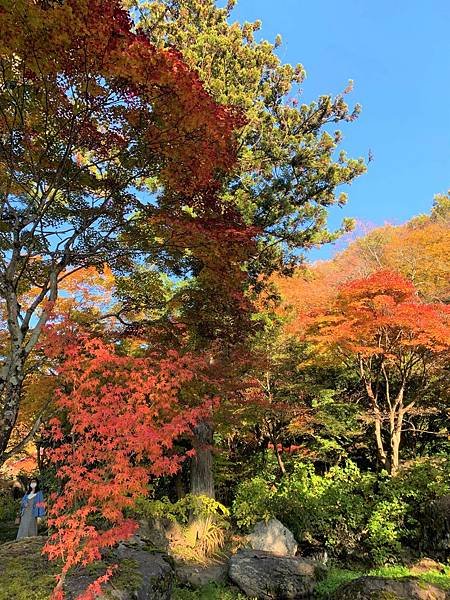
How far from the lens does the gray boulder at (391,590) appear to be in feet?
17.9

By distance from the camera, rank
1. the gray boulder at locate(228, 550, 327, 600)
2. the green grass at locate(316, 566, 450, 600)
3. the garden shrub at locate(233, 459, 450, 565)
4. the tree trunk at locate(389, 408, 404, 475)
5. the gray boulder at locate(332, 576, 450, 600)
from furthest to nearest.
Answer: the tree trunk at locate(389, 408, 404, 475) → the garden shrub at locate(233, 459, 450, 565) → the gray boulder at locate(228, 550, 327, 600) → the green grass at locate(316, 566, 450, 600) → the gray boulder at locate(332, 576, 450, 600)

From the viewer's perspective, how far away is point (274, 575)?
7598 mm

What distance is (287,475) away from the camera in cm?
1151

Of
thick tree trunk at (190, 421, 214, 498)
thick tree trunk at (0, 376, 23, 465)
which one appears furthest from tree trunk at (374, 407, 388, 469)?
thick tree trunk at (0, 376, 23, 465)

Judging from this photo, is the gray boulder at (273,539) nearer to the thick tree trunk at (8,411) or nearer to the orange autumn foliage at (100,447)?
the orange autumn foliage at (100,447)

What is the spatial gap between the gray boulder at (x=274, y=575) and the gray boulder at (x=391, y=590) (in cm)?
183

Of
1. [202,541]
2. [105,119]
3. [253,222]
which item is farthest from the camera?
[253,222]

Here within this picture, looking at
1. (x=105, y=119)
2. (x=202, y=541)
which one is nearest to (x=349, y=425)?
(x=202, y=541)

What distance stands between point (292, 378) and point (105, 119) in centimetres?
944

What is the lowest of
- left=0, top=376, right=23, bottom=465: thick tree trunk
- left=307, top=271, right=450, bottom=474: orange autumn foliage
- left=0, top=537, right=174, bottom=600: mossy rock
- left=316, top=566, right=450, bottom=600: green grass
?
left=316, top=566, right=450, bottom=600: green grass

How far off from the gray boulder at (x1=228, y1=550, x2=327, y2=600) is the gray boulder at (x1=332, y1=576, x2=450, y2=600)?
6.02ft

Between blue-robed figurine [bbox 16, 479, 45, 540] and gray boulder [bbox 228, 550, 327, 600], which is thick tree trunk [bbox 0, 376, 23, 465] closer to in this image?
blue-robed figurine [bbox 16, 479, 45, 540]

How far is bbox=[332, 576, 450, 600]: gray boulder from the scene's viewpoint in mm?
5465

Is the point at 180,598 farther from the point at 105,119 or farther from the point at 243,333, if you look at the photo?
the point at 105,119
